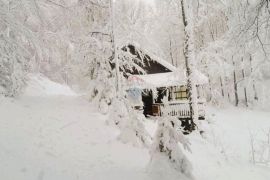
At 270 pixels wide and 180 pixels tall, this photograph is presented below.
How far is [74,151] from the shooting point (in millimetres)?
10312

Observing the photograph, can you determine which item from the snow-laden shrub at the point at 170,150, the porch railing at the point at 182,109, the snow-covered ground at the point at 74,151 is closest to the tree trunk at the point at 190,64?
the snow-covered ground at the point at 74,151

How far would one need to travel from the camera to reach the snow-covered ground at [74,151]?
8586 millimetres

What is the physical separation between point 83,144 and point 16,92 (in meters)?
4.61

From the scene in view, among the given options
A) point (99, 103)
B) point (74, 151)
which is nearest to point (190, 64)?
point (99, 103)

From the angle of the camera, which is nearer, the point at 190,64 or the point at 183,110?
the point at 190,64

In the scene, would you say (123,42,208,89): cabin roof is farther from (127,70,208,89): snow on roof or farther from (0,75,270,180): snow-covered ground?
(0,75,270,180): snow-covered ground

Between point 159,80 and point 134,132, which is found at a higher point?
point 159,80

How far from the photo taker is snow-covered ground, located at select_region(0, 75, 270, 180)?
859 cm

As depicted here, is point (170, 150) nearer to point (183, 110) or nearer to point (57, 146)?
point (57, 146)

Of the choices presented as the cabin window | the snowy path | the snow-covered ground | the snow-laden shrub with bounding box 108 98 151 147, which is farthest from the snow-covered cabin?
the snow-laden shrub with bounding box 108 98 151 147

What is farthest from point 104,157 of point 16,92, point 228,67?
point 228,67

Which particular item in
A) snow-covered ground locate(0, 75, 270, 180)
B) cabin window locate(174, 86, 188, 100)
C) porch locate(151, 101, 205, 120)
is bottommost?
snow-covered ground locate(0, 75, 270, 180)

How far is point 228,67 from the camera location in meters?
37.5

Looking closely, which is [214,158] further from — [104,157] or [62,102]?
[62,102]
